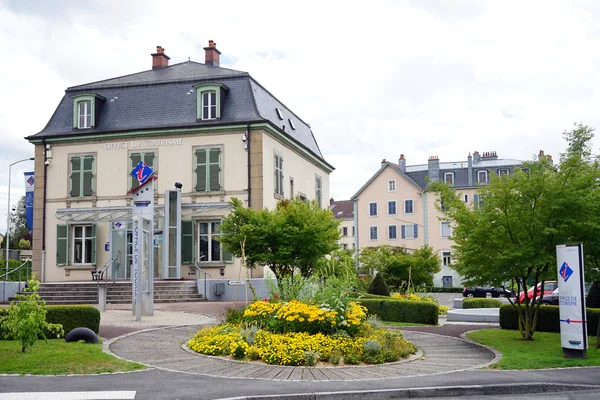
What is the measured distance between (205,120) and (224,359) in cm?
1888

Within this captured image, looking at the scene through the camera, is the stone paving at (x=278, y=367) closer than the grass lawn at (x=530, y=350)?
Yes

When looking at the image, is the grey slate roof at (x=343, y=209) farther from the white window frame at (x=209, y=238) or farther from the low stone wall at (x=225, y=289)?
the low stone wall at (x=225, y=289)

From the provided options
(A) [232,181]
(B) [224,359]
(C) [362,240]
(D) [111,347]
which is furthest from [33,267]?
(C) [362,240]

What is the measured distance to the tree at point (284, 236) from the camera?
23.1 metres

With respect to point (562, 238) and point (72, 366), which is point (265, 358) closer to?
point (72, 366)

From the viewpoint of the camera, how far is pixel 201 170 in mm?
29203

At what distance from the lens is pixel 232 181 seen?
2880cm

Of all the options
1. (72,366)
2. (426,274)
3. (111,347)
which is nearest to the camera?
(72,366)

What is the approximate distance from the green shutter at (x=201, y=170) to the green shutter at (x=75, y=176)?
589cm

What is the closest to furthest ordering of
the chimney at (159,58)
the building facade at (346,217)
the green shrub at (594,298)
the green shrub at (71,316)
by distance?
1. the green shrub at (71,316)
2. the green shrub at (594,298)
3. the chimney at (159,58)
4. the building facade at (346,217)

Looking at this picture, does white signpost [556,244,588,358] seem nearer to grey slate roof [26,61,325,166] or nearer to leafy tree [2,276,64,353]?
leafy tree [2,276,64,353]

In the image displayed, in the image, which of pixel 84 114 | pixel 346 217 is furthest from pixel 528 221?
pixel 346 217

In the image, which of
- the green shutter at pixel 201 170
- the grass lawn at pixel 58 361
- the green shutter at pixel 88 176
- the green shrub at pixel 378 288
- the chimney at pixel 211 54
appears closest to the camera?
the grass lawn at pixel 58 361

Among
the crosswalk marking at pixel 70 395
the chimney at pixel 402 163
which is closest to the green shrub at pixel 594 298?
the crosswalk marking at pixel 70 395
